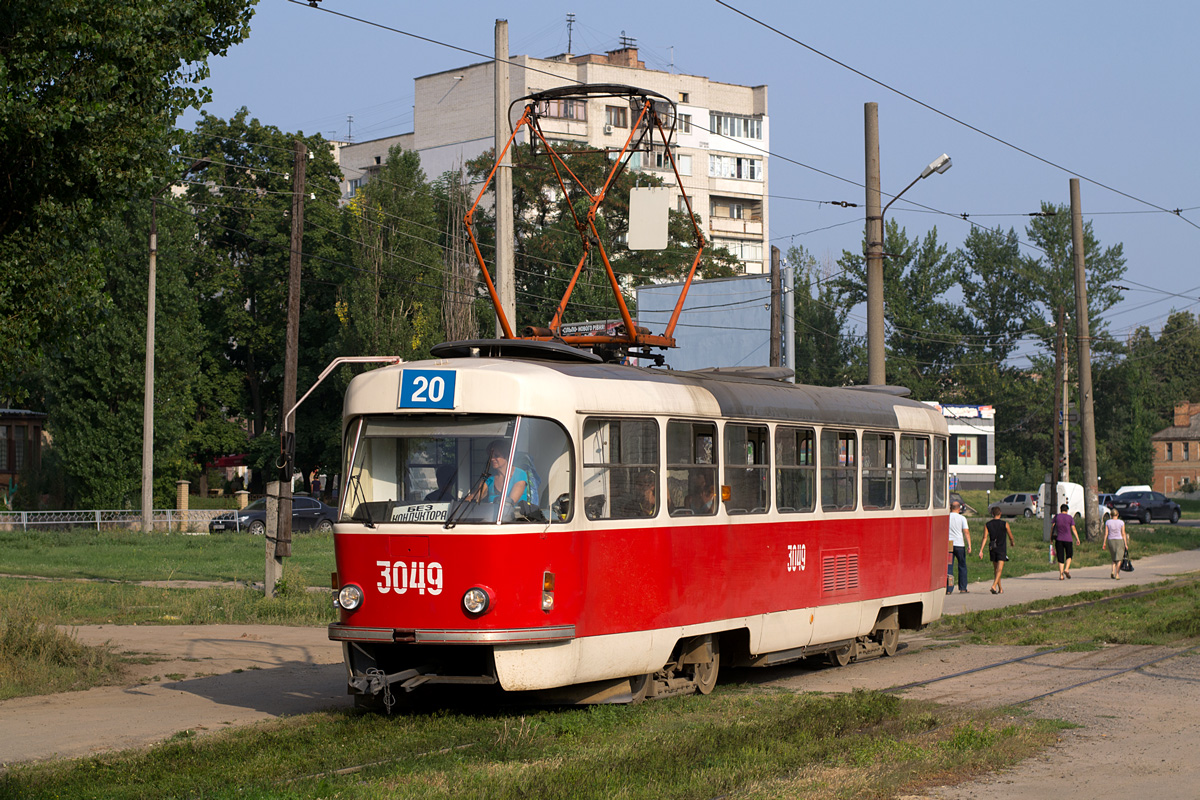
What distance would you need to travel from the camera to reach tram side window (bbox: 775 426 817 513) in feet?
42.4

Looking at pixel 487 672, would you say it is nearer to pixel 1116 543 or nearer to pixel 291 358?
pixel 291 358

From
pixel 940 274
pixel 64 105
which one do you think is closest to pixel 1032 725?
pixel 64 105

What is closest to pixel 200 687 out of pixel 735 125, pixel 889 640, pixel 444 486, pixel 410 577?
pixel 410 577

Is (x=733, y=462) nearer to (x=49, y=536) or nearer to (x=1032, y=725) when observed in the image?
(x=1032, y=725)

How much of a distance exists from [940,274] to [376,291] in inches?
2270

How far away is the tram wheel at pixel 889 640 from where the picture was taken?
15.3 m

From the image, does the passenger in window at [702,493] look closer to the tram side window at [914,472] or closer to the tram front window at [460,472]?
the tram front window at [460,472]

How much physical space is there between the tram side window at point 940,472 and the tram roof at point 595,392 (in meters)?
2.94

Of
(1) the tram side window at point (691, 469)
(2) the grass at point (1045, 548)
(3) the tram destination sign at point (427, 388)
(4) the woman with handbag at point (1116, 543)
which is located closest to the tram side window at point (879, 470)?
(1) the tram side window at point (691, 469)

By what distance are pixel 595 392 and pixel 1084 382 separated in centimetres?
Answer: 3146

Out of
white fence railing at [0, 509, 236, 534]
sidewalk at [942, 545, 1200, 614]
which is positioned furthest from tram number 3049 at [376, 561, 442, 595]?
white fence railing at [0, 509, 236, 534]

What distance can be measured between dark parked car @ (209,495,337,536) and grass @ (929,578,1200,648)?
91.1 ft

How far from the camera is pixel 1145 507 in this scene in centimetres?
6341

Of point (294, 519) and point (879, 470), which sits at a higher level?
point (879, 470)
